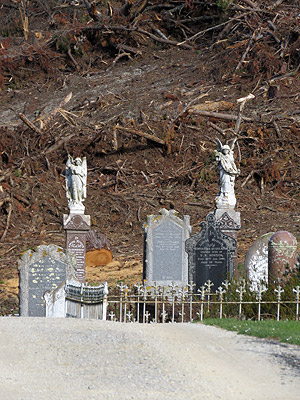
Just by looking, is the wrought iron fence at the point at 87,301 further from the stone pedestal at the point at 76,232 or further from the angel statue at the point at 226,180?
the angel statue at the point at 226,180

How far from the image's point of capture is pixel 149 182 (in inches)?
993

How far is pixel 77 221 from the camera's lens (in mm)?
17188

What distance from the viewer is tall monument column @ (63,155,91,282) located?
17.1 m

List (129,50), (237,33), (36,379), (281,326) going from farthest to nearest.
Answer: (129,50) < (237,33) < (281,326) < (36,379)

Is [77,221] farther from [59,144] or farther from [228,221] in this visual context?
[59,144]

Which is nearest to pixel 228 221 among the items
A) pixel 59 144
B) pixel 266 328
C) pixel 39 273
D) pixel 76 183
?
pixel 76 183

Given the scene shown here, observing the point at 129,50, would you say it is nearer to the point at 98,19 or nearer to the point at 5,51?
the point at 98,19

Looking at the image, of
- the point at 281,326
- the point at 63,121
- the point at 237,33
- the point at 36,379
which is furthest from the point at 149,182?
the point at 36,379

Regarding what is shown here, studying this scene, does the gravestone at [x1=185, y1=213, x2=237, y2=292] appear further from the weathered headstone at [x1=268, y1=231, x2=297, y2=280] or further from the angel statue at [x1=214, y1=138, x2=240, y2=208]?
the angel statue at [x1=214, y1=138, x2=240, y2=208]

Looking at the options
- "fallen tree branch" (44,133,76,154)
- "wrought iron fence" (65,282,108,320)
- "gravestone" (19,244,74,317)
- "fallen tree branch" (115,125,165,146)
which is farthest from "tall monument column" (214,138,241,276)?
"fallen tree branch" (44,133,76,154)

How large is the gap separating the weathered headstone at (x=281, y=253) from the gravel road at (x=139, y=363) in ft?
13.1

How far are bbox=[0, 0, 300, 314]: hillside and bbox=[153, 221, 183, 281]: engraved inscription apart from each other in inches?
73.3

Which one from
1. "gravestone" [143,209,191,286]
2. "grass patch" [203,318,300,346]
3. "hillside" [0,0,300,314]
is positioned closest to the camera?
"grass patch" [203,318,300,346]

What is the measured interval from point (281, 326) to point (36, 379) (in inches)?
132
